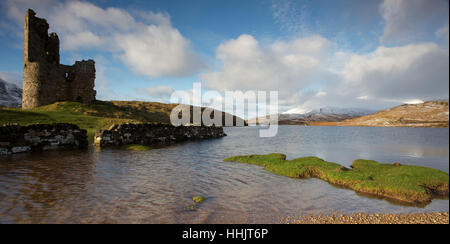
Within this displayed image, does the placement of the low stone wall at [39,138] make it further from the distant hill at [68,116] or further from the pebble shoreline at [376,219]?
the pebble shoreline at [376,219]

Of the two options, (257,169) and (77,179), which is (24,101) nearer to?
(77,179)

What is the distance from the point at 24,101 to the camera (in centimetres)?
3934

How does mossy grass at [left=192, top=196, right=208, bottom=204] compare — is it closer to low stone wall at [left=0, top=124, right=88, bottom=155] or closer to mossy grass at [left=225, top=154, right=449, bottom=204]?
mossy grass at [left=225, top=154, right=449, bottom=204]

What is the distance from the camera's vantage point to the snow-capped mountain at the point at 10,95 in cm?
6694

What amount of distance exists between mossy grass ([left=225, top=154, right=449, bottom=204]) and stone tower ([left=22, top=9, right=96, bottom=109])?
145ft

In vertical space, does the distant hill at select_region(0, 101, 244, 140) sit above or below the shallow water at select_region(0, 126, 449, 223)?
above

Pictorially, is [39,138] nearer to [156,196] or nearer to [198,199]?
[156,196]

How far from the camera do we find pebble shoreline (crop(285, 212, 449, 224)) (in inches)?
270

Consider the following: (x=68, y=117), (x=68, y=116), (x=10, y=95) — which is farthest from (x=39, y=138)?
(x=10, y=95)

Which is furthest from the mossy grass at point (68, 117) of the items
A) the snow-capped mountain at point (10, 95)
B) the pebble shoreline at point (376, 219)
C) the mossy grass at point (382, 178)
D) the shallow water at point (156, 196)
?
the snow-capped mountain at point (10, 95)

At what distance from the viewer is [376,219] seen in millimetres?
7051

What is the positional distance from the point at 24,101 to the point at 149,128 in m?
28.9

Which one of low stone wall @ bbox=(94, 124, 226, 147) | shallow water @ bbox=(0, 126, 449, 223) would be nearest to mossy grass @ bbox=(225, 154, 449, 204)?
shallow water @ bbox=(0, 126, 449, 223)
